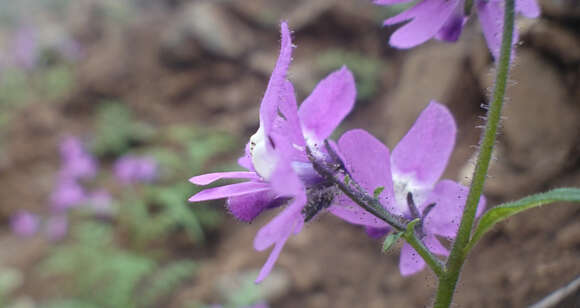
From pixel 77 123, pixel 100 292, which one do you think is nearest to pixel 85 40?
pixel 77 123

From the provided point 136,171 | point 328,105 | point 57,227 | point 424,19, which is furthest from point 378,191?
point 57,227

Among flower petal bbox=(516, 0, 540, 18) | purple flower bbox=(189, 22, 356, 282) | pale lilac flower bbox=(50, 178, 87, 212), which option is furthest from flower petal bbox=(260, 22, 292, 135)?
pale lilac flower bbox=(50, 178, 87, 212)

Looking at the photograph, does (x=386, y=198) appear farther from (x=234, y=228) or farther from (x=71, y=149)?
(x=71, y=149)

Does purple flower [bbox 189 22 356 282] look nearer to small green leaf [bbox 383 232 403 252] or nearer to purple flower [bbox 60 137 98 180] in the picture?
small green leaf [bbox 383 232 403 252]

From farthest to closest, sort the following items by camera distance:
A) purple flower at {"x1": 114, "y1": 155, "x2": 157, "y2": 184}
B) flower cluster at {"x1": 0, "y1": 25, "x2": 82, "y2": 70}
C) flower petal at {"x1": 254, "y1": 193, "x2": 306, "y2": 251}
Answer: flower cluster at {"x1": 0, "y1": 25, "x2": 82, "y2": 70} < purple flower at {"x1": 114, "y1": 155, "x2": 157, "y2": 184} < flower petal at {"x1": 254, "y1": 193, "x2": 306, "y2": 251}

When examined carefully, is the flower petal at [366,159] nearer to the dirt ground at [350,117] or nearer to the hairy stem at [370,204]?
the hairy stem at [370,204]

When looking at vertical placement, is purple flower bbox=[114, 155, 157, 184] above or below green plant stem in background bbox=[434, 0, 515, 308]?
above
